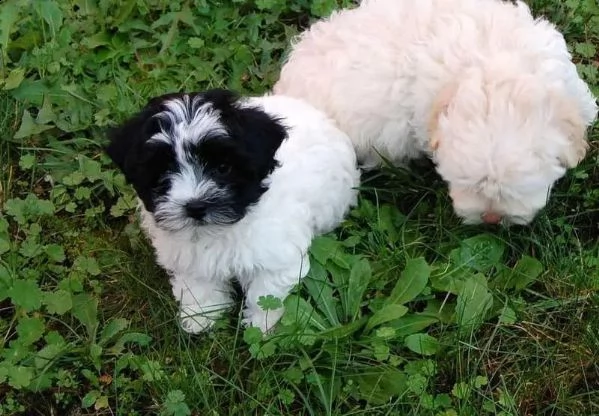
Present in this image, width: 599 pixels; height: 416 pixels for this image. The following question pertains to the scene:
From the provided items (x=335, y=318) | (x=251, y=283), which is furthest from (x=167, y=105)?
(x=335, y=318)

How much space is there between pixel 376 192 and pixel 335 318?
2.46 feet

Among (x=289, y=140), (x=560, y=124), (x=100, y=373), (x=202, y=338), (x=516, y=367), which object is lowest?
(x=100, y=373)

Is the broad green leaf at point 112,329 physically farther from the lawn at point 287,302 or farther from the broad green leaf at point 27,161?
the broad green leaf at point 27,161

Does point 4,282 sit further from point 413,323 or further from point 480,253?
point 480,253

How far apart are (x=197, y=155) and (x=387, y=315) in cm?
109

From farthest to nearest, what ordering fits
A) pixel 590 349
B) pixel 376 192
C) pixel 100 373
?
pixel 376 192
pixel 100 373
pixel 590 349

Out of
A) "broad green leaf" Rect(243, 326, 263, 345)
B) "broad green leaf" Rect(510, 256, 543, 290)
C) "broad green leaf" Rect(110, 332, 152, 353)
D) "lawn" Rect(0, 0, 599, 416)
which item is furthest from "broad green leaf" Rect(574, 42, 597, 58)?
"broad green leaf" Rect(110, 332, 152, 353)

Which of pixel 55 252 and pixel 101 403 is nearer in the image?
pixel 101 403

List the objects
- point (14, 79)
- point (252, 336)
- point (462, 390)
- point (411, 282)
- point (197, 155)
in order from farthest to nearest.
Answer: point (14, 79) → point (411, 282) → point (252, 336) → point (462, 390) → point (197, 155)

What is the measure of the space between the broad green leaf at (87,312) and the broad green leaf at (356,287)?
1.08 metres

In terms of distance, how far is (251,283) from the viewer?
353 centimetres

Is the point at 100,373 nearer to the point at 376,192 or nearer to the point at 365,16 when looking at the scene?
the point at 376,192

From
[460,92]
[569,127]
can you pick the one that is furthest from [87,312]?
[569,127]

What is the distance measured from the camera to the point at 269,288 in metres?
3.48
